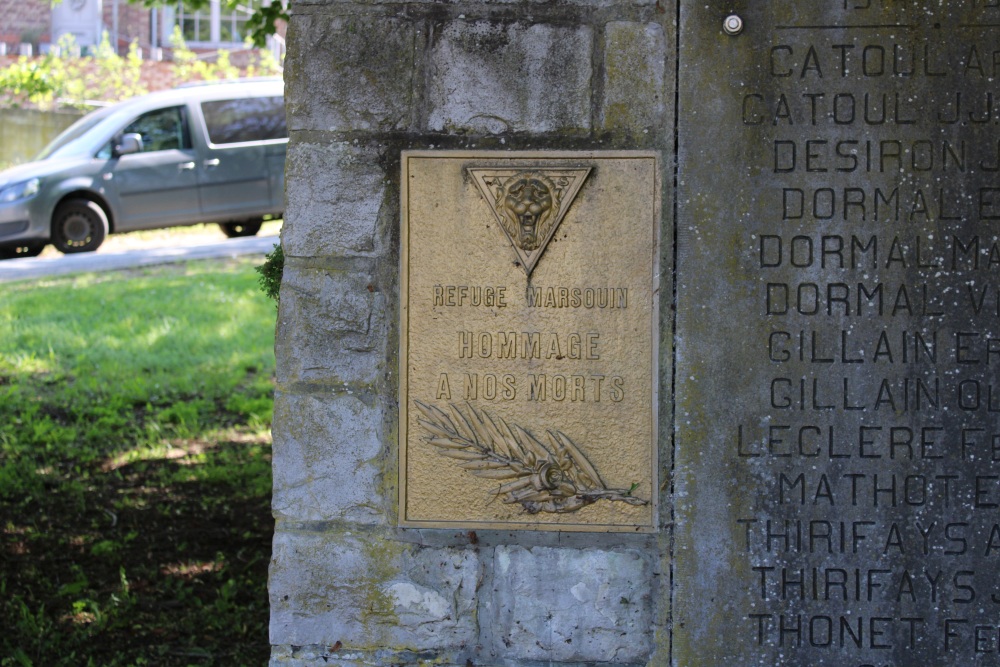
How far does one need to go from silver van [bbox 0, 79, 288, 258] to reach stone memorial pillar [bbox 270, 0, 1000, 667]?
7.76 m

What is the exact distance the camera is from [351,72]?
2.66m

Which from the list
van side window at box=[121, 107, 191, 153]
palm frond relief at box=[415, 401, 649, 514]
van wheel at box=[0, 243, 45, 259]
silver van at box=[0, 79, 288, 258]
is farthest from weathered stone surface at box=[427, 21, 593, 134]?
van wheel at box=[0, 243, 45, 259]

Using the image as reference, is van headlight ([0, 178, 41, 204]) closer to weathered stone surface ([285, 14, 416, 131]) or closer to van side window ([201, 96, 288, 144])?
van side window ([201, 96, 288, 144])

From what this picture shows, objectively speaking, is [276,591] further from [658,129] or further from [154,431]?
[154,431]

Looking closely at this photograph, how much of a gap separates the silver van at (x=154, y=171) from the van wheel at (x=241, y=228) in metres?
0.30

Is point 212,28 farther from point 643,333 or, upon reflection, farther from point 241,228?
point 643,333

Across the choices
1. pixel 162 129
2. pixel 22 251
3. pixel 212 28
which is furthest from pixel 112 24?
pixel 22 251

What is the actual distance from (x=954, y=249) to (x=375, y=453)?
148 cm

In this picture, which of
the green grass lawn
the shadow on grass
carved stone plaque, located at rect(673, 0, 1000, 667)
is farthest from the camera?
the green grass lawn

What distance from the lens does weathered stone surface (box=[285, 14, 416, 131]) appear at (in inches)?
105

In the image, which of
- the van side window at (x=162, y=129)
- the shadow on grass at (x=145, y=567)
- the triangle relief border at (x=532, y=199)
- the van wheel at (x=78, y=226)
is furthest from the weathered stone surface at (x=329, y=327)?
the van side window at (x=162, y=129)

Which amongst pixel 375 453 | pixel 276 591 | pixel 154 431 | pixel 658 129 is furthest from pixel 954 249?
pixel 154 431

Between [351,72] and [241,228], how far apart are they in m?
8.72

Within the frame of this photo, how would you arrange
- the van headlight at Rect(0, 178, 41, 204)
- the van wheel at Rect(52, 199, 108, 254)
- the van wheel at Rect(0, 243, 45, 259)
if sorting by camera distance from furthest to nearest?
the van wheel at Rect(0, 243, 45, 259), the van wheel at Rect(52, 199, 108, 254), the van headlight at Rect(0, 178, 41, 204)
